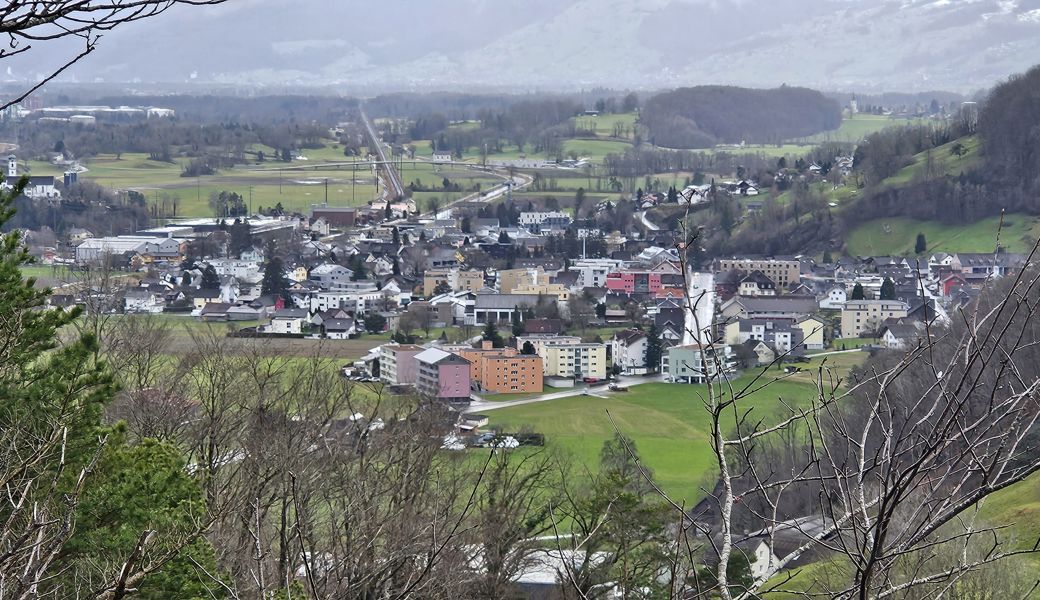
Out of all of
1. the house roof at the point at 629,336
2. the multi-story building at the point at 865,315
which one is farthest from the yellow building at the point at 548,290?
the multi-story building at the point at 865,315

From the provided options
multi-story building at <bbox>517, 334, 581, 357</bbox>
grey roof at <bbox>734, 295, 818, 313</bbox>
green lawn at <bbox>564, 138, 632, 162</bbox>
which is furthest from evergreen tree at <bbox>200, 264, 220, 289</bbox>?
green lawn at <bbox>564, 138, 632, 162</bbox>

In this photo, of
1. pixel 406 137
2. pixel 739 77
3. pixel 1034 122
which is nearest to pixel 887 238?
pixel 1034 122

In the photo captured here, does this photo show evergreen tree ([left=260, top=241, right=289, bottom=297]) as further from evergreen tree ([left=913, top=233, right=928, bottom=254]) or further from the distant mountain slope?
the distant mountain slope

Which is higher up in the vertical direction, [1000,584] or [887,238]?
[1000,584]

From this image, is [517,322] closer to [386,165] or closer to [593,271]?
[593,271]

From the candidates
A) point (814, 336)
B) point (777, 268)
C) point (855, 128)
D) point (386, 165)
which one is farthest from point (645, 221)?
point (855, 128)

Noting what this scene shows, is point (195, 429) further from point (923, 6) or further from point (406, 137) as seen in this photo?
point (923, 6)
